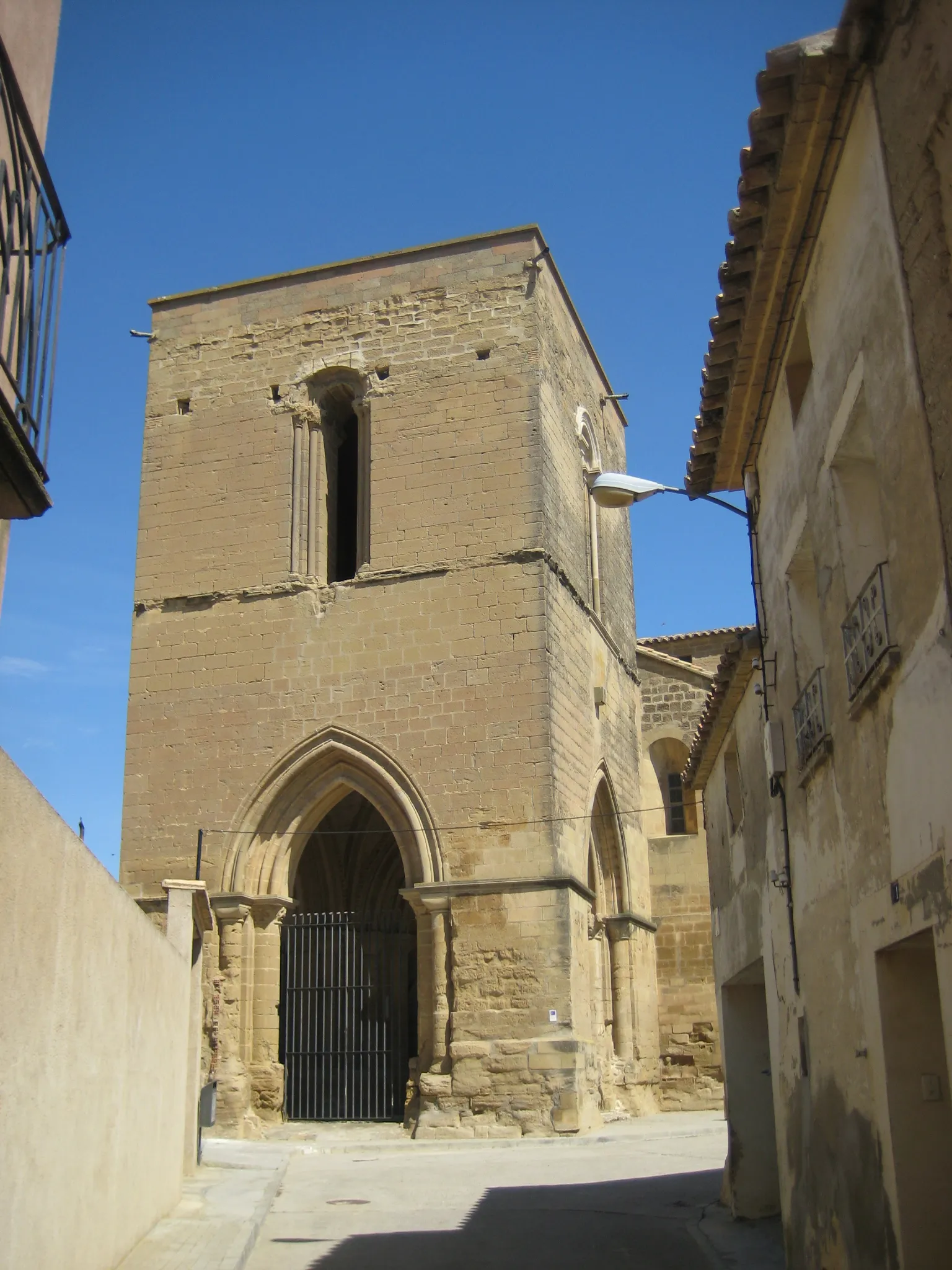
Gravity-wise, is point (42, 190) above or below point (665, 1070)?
above

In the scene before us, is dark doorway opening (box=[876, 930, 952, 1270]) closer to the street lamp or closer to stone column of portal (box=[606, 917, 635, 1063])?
the street lamp

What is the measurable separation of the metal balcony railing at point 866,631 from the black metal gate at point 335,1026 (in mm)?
11481

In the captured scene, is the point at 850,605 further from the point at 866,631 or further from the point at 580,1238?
the point at 580,1238

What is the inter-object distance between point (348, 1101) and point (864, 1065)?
12214 mm

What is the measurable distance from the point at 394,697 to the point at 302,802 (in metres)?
1.72

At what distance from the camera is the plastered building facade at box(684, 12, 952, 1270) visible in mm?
4191

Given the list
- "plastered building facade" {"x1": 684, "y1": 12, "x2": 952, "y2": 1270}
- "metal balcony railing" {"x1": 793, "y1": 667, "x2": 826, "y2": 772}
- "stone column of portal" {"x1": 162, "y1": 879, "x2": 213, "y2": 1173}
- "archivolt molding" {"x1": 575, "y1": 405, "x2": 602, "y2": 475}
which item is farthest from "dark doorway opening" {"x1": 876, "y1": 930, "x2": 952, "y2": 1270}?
"archivolt molding" {"x1": 575, "y1": 405, "x2": 602, "y2": 475}

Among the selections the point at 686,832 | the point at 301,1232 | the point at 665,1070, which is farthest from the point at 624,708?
the point at 301,1232

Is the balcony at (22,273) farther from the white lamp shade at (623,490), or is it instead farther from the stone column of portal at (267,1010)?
the stone column of portal at (267,1010)

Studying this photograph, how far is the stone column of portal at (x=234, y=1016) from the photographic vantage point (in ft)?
47.8

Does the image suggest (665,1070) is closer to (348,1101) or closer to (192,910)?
(348,1101)

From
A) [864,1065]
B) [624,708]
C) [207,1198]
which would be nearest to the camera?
[864,1065]

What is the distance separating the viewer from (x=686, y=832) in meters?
20.5

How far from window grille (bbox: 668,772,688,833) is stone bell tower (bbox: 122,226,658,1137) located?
173 cm
